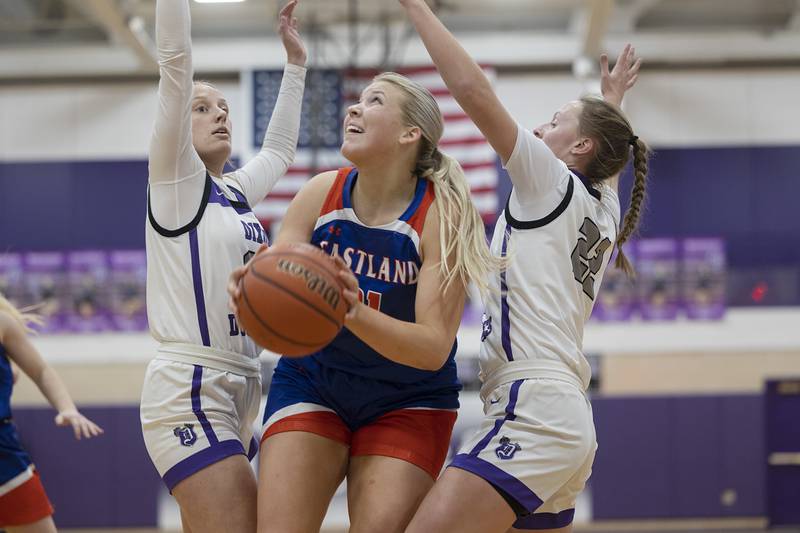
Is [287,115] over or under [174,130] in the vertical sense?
over

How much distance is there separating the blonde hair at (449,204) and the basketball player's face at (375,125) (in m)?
0.04

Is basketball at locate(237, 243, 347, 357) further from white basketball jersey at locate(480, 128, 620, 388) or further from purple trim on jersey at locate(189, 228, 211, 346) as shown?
white basketball jersey at locate(480, 128, 620, 388)

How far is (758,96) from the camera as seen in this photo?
12.7 meters

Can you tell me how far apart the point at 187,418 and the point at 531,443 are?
123 cm

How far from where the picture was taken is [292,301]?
278cm

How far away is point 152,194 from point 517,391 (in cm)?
156

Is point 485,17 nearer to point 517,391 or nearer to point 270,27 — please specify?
point 270,27

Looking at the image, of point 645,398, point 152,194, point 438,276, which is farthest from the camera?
point 645,398

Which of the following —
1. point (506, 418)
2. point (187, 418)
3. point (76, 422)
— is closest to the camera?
point (506, 418)

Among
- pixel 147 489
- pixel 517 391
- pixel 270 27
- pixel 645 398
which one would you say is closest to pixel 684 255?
pixel 645 398

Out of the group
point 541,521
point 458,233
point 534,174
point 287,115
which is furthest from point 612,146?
point 287,115

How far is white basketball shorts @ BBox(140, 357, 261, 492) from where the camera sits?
10.8 ft

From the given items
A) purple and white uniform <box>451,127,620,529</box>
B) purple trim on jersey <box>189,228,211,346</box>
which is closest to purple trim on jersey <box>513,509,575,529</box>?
purple and white uniform <box>451,127,620,529</box>

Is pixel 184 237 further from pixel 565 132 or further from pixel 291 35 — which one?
pixel 565 132
